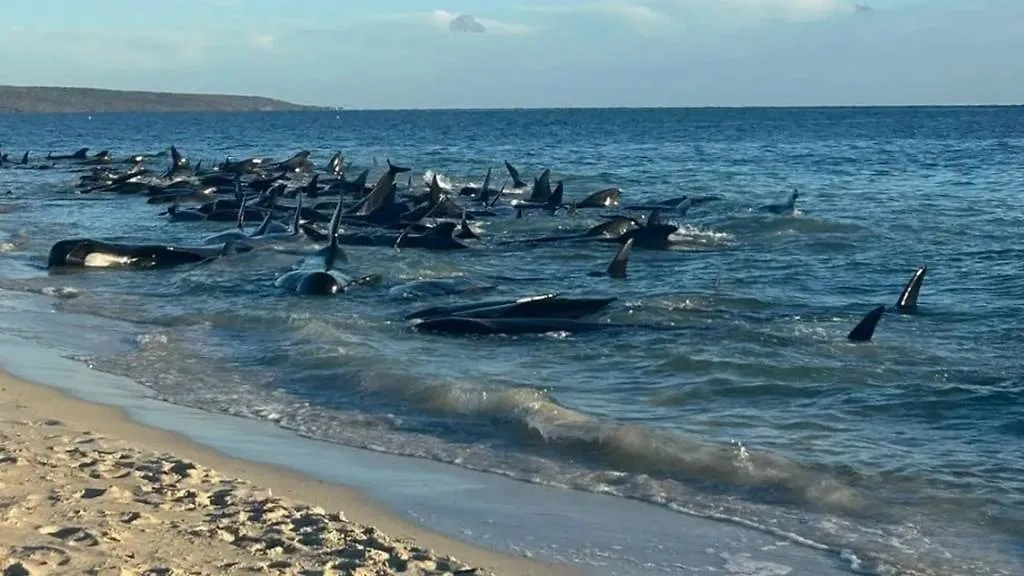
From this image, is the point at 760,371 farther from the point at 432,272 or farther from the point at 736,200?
the point at 736,200

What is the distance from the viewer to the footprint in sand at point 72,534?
6164 millimetres

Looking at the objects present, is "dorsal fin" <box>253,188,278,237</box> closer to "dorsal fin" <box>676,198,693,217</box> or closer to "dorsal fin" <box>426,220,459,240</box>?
"dorsal fin" <box>426,220,459,240</box>

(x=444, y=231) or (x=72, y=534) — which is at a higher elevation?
(x=72, y=534)

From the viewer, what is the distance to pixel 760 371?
1162cm

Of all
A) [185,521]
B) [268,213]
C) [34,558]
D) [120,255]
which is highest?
[34,558]

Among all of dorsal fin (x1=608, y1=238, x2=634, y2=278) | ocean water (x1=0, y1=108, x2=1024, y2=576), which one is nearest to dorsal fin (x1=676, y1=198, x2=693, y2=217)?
ocean water (x1=0, y1=108, x2=1024, y2=576)

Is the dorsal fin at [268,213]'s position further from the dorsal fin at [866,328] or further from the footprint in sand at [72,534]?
the footprint in sand at [72,534]

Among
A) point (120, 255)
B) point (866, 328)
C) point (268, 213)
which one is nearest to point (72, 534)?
point (866, 328)

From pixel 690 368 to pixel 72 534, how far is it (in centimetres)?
656

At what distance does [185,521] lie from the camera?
678 centimetres

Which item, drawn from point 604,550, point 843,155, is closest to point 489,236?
point 604,550

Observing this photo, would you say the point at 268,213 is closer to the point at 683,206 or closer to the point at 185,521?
the point at 683,206

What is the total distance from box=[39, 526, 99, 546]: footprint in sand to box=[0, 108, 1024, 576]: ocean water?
Result: 117 inches

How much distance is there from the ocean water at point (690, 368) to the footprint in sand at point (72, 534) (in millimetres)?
2961
